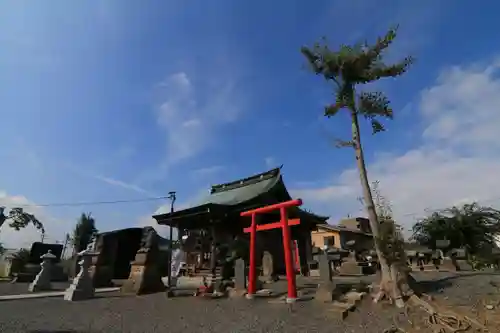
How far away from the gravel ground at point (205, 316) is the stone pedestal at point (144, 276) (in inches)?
119

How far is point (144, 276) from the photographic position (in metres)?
14.3

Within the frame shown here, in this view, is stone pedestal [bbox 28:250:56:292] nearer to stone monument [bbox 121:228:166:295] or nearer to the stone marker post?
stone monument [bbox 121:228:166:295]

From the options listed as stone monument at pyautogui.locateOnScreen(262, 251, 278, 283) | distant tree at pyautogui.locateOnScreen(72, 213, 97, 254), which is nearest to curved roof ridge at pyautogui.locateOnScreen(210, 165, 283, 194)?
stone monument at pyautogui.locateOnScreen(262, 251, 278, 283)

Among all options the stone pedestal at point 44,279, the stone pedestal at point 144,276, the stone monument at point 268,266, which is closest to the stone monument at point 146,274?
the stone pedestal at point 144,276

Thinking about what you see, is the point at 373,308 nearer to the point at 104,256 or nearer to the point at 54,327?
the point at 54,327

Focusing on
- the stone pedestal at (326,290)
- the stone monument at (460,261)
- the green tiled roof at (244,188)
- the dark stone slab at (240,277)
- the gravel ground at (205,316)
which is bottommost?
the gravel ground at (205,316)

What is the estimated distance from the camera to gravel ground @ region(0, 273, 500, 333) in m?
6.94

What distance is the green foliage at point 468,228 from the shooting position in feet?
83.8

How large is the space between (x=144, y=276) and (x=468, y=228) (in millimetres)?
26685

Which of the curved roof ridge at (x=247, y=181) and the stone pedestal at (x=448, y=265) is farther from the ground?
the curved roof ridge at (x=247, y=181)

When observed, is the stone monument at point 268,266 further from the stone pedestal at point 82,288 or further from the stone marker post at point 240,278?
the stone pedestal at point 82,288

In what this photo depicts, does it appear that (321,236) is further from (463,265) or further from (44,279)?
(44,279)

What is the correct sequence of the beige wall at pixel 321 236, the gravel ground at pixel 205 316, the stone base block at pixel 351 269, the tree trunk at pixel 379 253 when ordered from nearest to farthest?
the gravel ground at pixel 205 316 < the tree trunk at pixel 379 253 < the stone base block at pixel 351 269 < the beige wall at pixel 321 236

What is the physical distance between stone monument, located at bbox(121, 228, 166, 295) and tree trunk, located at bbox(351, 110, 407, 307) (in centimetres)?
1036
